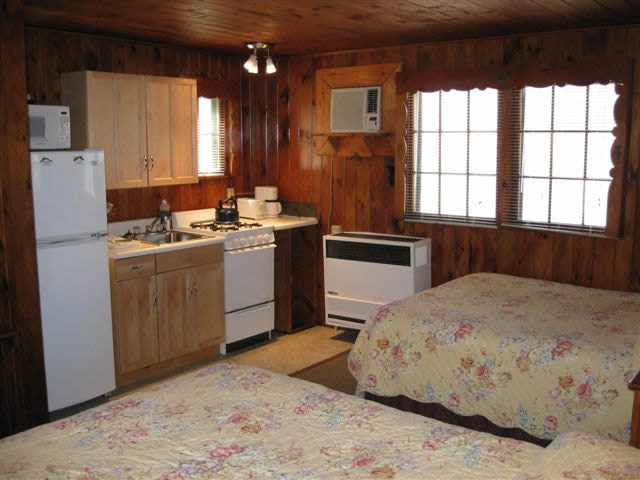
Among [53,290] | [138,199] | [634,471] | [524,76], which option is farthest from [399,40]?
[634,471]

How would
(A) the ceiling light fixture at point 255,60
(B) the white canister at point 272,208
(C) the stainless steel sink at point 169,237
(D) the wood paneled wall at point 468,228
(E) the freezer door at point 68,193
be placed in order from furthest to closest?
(B) the white canister at point 272,208, (C) the stainless steel sink at point 169,237, (A) the ceiling light fixture at point 255,60, (D) the wood paneled wall at point 468,228, (E) the freezer door at point 68,193

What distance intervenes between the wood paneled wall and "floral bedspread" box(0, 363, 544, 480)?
2.60m

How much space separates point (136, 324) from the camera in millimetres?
4480

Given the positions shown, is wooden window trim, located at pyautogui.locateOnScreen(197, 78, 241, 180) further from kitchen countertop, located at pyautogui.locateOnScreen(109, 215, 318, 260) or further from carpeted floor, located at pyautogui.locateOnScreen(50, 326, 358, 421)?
carpeted floor, located at pyautogui.locateOnScreen(50, 326, 358, 421)

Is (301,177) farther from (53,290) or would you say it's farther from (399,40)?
(53,290)

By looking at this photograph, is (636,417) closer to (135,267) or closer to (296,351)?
(135,267)

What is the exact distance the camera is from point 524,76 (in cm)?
455

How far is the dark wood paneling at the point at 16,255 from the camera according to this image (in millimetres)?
A: 3195

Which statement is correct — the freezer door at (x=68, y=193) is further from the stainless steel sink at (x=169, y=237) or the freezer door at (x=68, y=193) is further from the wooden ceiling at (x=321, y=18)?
the stainless steel sink at (x=169, y=237)

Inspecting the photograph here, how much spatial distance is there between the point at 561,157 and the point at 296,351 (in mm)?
2415

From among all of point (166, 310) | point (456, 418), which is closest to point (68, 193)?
point (166, 310)

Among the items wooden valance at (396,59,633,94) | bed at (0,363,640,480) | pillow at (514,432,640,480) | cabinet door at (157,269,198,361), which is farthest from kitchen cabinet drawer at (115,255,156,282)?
pillow at (514,432,640,480)

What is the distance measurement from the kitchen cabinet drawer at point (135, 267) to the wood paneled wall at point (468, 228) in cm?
179

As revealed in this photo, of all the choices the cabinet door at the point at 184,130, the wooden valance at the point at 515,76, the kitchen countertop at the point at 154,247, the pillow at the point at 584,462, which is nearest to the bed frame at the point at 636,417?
the pillow at the point at 584,462
